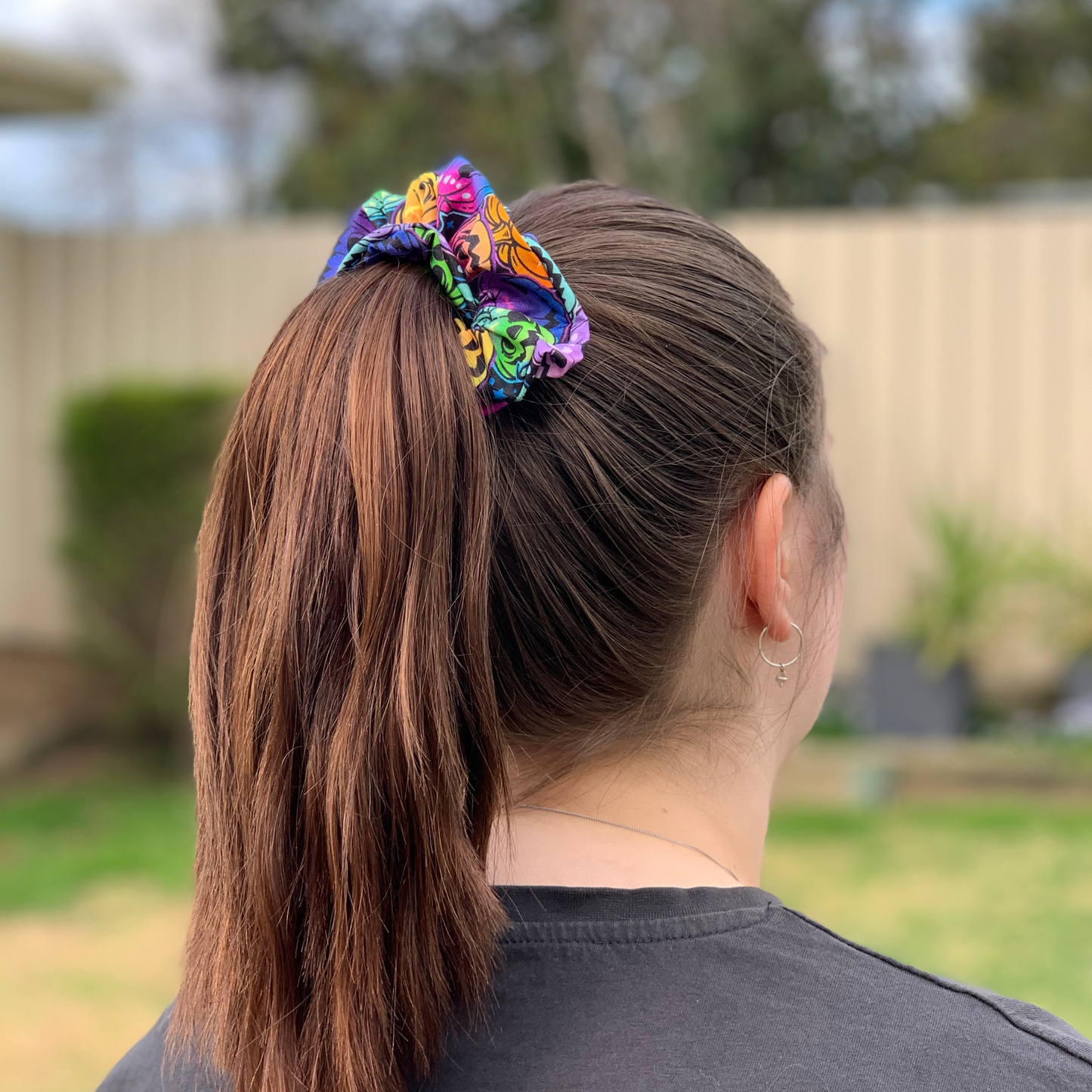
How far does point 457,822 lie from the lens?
2.82 feet

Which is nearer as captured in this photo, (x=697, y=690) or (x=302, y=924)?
(x=302, y=924)

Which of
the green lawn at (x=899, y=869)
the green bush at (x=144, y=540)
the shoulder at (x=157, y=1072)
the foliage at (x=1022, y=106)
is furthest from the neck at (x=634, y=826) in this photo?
the foliage at (x=1022, y=106)

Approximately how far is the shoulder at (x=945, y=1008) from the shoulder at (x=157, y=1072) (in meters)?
0.46

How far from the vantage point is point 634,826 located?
96cm

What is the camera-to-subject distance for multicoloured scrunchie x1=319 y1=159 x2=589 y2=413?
892mm

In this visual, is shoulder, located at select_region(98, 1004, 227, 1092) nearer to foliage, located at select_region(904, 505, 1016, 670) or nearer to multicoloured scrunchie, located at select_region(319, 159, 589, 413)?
multicoloured scrunchie, located at select_region(319, 159, 589, 413)

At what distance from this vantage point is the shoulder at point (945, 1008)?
0.81 metres

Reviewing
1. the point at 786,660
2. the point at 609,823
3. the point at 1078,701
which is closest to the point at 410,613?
the point at 609,823

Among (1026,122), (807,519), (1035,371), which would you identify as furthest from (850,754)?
(1026,122)

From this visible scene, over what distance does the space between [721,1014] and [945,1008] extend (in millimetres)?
155

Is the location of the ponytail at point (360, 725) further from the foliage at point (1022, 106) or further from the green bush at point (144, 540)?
the foliage at point (1022, 106)

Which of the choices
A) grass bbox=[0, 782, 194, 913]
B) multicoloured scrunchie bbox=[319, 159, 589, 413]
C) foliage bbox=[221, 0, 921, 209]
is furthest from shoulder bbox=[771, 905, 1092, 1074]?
foliage bbox=[221, 0, 921, 209]

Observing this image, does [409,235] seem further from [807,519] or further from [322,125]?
[322,125]

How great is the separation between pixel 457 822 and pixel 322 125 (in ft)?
44.1
